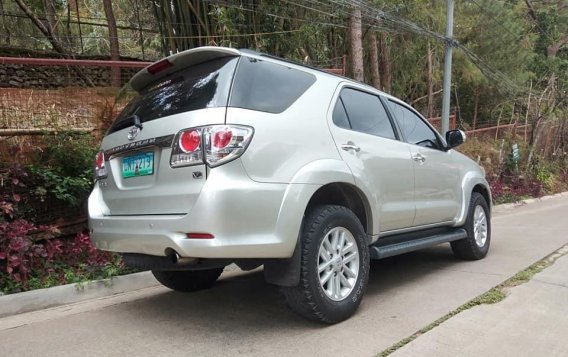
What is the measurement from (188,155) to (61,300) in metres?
2.29

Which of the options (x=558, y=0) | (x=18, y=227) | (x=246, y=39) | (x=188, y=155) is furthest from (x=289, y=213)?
(x=558, y=0)

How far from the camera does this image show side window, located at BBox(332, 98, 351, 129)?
4.18 meters

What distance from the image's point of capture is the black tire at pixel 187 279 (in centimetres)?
470

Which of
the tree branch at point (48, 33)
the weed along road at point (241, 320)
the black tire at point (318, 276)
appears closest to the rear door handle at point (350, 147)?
the black tire at point (318, 276)

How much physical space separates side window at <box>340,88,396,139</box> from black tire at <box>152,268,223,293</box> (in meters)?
1.91

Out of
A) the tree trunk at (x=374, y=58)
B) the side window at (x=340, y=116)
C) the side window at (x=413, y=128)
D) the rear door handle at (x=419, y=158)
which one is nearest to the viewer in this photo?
the side window at (x=340, y=116)

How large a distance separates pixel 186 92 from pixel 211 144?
665 mm

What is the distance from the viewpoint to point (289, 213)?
3.49m

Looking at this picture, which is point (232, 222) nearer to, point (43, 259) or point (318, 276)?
point (318, 276)

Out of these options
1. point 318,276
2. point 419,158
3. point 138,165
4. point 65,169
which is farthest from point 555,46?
point 138,165

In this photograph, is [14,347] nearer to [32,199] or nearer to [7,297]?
[7,297]

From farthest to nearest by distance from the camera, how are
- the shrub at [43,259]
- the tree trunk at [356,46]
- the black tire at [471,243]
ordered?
the tree trunk at [356,46]
the black tire at [471,243]
the shrub at [43,259]

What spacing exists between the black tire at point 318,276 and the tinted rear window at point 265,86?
2.81 feet

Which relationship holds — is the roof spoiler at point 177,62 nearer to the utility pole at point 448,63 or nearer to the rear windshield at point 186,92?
the rear windshield at point 186,92
